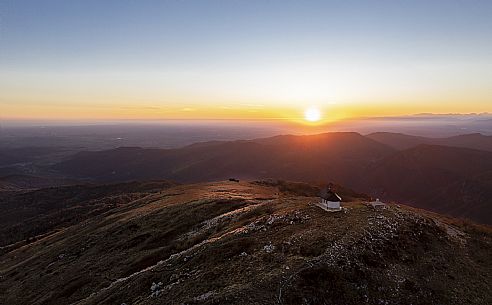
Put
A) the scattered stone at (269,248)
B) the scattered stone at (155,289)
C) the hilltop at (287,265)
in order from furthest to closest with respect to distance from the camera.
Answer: the scattered stone at (269,248) → the scattered stone at (155,289) → the hilltop at (287,265)

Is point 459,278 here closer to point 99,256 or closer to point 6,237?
point 99,256

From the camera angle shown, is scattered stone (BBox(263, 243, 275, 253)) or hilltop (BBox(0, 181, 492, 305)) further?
scattered stone (BBox(263, 243, 275, 253))

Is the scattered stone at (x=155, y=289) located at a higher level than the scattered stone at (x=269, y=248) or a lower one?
lower

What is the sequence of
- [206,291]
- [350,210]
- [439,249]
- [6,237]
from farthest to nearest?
[6,237] < [350,210] < [439,249] < [206,291]

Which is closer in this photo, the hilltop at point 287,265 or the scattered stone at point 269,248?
the hilltop at point 287,265

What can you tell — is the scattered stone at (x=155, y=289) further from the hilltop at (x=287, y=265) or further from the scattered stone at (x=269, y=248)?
the scattered stone at (x=269, y=248)

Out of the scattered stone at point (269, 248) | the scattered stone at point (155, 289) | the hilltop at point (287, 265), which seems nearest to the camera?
the hilltop at point (287, 265)

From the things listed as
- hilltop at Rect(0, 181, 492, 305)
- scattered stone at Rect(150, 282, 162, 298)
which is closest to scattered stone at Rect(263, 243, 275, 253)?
hilltop at Rect(0, 181, 492, 305)

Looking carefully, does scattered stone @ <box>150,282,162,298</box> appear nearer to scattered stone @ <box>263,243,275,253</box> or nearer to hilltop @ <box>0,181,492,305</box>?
hilltop @ <box>0,181,492,305</box>

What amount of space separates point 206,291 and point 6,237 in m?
120

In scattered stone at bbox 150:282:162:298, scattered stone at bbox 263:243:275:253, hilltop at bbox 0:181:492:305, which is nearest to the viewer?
hilltop at bbox 0:181:492:305

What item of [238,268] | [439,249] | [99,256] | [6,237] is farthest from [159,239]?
[6,237]

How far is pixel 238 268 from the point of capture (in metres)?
29.5

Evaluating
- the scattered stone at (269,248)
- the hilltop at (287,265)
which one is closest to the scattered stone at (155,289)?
the hilltop at (287,265)
